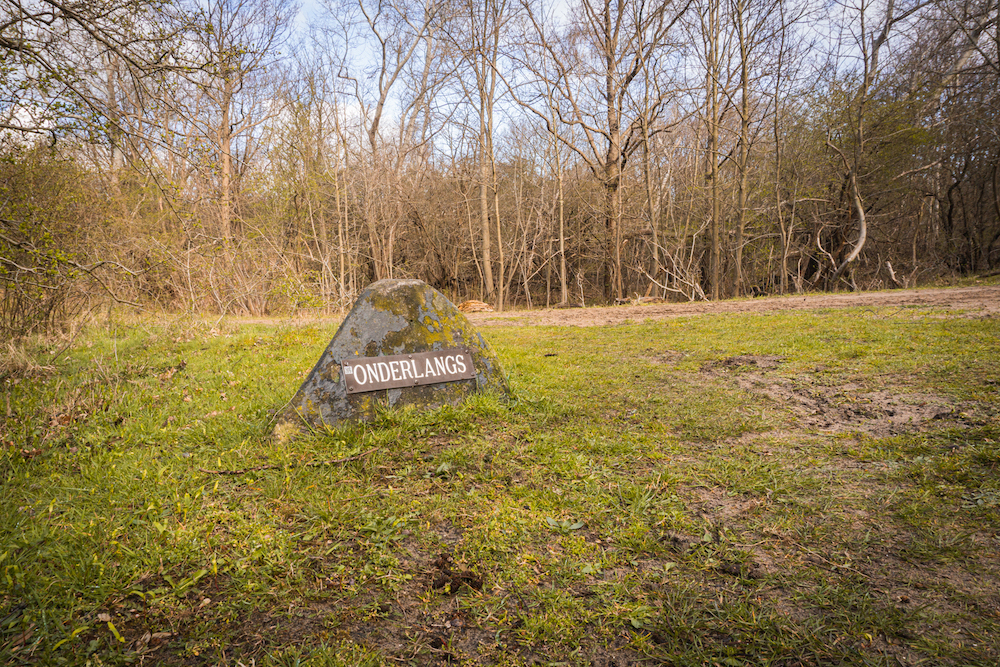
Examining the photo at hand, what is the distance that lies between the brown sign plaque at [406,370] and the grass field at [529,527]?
12.1 inches

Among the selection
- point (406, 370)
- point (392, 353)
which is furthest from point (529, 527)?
point (392, 353)

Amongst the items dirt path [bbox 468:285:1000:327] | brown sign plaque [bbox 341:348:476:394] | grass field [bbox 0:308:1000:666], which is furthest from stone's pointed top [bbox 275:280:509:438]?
dirt path [bbox 468:285:1000:327]

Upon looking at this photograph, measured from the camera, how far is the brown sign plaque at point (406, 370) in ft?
11.9

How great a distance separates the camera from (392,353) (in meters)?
3.80

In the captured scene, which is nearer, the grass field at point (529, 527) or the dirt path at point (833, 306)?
the grass field at point (529, 527)

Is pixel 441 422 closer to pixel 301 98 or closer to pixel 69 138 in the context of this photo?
pixel 69 138

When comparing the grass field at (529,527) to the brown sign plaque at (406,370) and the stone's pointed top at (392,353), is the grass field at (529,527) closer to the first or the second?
the stone's pointed top at (392,353)

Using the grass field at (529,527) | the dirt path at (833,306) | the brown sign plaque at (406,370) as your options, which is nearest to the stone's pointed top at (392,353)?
the brown sign plaque at (406,370)

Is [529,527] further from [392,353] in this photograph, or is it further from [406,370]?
[392,353]

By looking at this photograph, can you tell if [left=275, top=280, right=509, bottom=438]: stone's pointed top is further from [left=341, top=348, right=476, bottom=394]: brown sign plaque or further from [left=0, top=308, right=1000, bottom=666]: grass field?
[left=0, top=308, right=1000, bottom=666]: grass field

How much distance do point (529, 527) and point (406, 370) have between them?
1.77 meters

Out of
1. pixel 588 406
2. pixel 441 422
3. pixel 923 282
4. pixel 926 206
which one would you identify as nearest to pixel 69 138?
pixel 441 422

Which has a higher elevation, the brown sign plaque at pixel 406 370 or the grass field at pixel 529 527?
the brown sign plaque at pixel 406 370

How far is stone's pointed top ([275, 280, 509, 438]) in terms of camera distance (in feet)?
11.7
